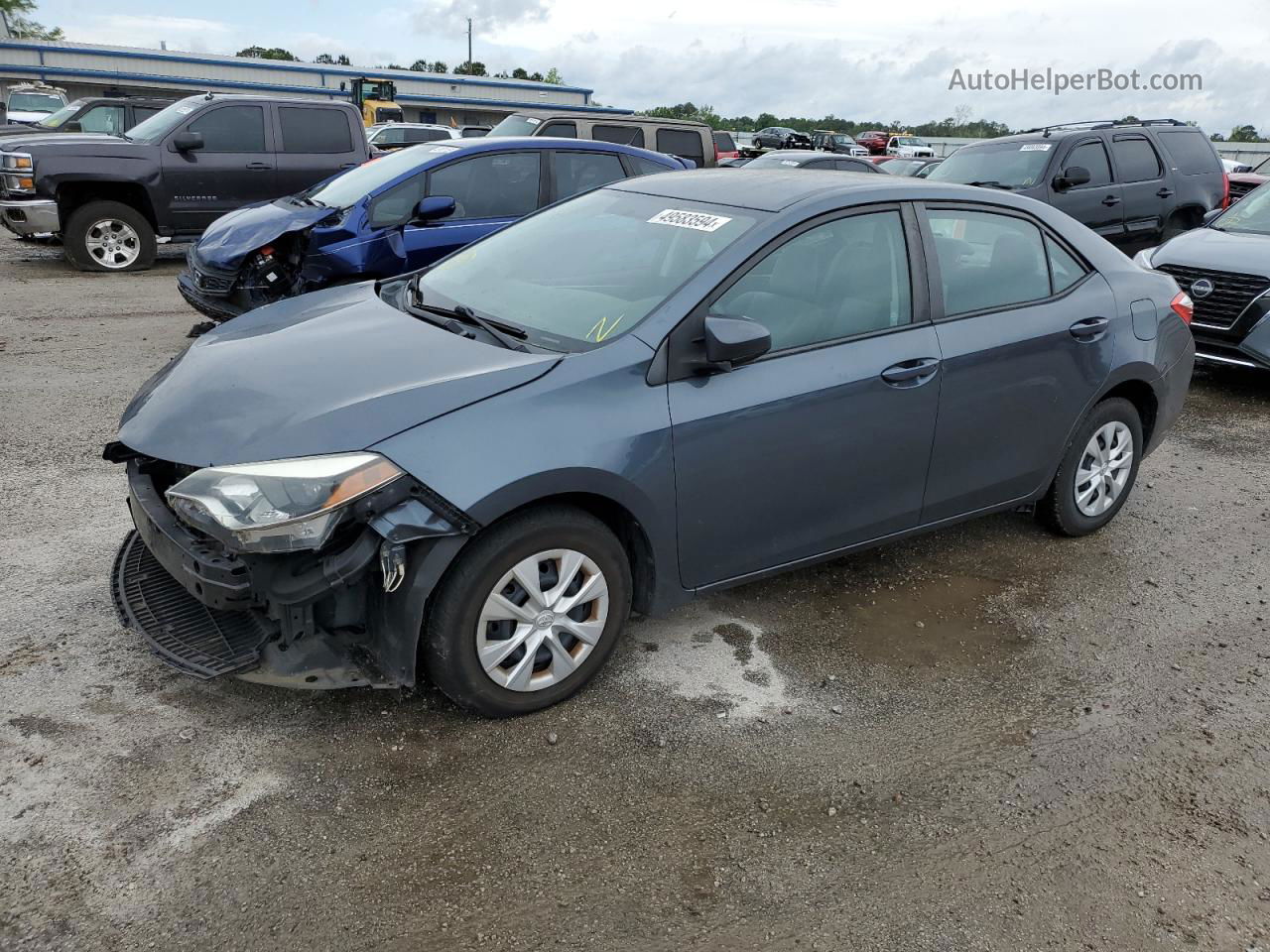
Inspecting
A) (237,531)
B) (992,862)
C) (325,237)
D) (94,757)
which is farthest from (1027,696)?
(325,237)

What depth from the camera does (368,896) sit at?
2.52 m

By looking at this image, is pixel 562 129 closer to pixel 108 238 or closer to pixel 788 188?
pixel 108 238

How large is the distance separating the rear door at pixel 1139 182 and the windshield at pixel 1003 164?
95 centimetres

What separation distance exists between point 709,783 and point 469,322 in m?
1.81

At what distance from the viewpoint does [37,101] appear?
24.9 m

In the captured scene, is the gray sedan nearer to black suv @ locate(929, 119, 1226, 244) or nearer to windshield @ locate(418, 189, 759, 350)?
windshield @ locate(418, 189, 759, 350)

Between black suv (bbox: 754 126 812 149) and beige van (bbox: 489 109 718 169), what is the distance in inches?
891

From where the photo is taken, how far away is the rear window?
11273mm

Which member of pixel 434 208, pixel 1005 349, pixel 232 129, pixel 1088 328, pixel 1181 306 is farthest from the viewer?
pixel 232 129

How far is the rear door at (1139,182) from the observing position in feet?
35.4

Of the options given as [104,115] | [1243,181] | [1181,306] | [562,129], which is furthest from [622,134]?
[1243,181]

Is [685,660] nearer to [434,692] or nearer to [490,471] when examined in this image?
[434,692]

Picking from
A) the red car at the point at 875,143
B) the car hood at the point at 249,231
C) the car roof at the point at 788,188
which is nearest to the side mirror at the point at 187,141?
the car hood at the point at 249,231

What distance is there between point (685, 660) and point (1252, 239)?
6.57 meters
